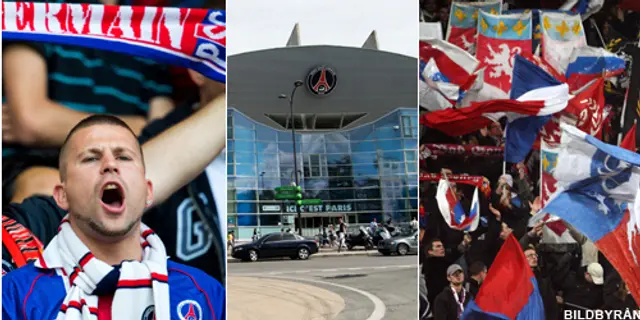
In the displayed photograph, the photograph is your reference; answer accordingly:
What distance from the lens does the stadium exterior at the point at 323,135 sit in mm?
4555

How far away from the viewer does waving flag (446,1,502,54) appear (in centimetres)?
438

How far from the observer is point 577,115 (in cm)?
438

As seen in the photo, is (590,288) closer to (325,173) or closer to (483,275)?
(483,275)

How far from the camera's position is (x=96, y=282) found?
11.7 ft

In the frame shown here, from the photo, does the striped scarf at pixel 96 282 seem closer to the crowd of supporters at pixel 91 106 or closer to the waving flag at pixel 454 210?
the crowd of supporters at pixel 91 106

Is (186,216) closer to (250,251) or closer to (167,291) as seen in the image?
(167,291)

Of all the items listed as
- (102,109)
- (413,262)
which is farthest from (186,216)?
(413,262)

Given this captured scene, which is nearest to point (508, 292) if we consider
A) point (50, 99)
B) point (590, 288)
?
point (590, 288)

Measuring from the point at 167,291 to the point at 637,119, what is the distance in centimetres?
305

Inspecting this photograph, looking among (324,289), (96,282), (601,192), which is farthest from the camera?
(324,289)

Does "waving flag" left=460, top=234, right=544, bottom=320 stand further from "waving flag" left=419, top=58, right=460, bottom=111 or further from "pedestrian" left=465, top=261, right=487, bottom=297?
"waving flag" left=419, top=58, right=460, bottom=111

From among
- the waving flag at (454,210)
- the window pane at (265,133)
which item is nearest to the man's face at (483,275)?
the waving flag at (454,210)

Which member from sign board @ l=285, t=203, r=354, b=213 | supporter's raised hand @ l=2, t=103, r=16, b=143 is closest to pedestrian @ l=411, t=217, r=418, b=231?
sign board @ l=285, t=203, r=354, b=213

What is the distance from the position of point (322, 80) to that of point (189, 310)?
5.61ft
